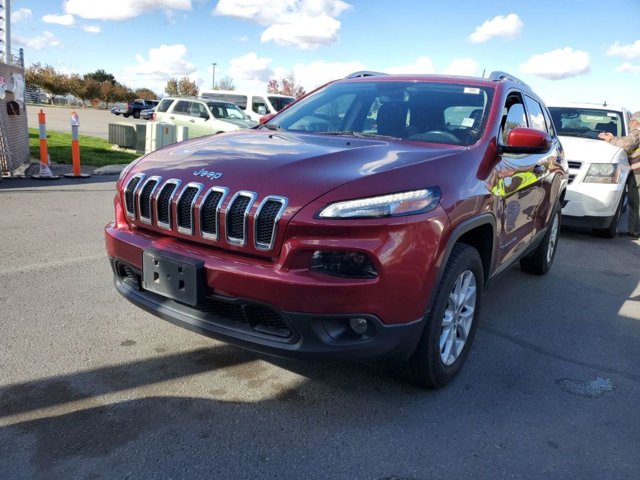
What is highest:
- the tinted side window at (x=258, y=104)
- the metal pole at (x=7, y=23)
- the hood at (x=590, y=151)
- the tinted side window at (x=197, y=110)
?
the metal pole at (x=7, y=23)

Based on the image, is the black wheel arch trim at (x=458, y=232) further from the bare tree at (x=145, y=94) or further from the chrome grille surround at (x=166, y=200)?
the bare tree at (x=145, y=94)

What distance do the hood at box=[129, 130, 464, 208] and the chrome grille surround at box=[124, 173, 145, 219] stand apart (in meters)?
0.07

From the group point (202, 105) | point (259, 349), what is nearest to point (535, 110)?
point (259, 349)

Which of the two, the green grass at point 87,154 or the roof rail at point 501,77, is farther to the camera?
the green grass at point 87,154

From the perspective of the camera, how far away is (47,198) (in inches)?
300

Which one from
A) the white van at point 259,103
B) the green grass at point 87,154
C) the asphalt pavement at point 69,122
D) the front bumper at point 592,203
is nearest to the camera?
the front bumper at point 592,203

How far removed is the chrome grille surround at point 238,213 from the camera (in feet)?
8.02

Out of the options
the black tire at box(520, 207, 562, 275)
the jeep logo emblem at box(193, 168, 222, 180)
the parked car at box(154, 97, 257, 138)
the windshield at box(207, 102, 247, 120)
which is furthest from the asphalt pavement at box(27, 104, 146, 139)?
the jeep logo emblem at box(193, 168, 222, 180)

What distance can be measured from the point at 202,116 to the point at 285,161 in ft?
46.6

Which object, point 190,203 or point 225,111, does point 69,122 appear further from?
point 190,203

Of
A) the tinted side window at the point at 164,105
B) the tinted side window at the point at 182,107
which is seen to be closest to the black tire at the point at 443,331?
the tinted side window at the point at 182,107

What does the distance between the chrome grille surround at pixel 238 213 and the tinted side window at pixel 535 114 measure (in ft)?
9.52

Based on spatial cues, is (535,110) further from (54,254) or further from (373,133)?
(54,254)

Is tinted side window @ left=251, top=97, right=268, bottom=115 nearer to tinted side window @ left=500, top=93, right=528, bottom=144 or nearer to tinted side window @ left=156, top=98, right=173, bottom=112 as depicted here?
tinted side window @ left=156, top=98, right=173, bottom=112
